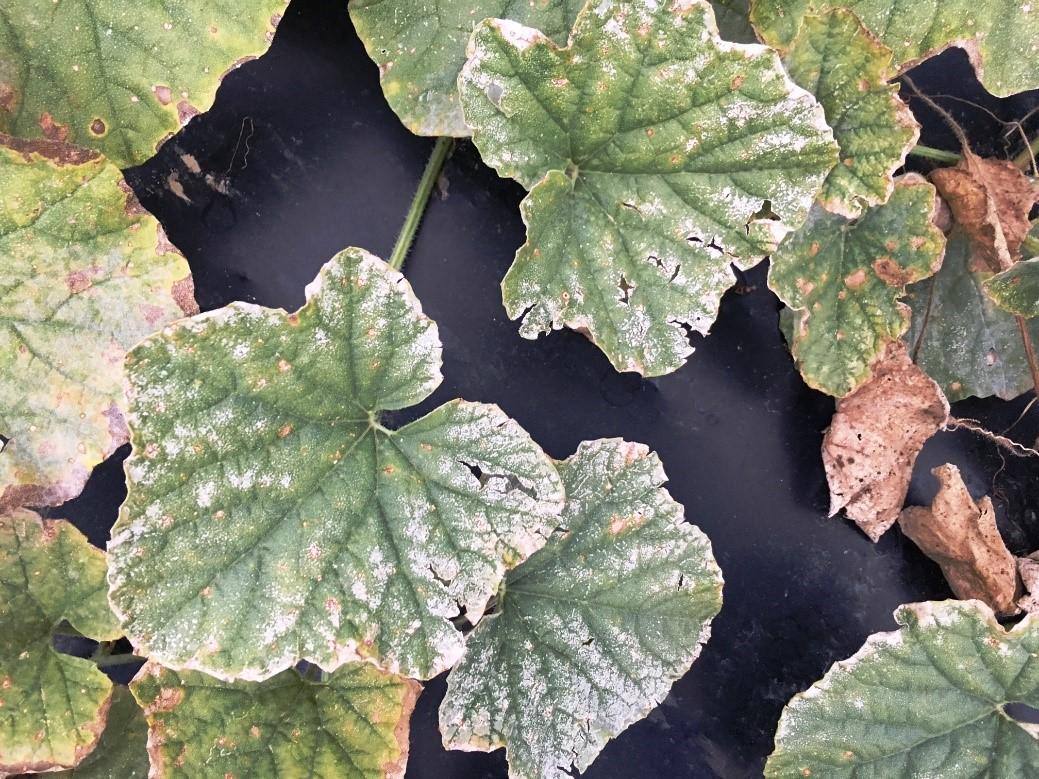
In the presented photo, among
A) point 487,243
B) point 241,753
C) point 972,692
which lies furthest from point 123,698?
point 972,692

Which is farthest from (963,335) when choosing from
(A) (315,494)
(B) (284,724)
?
(B) (284,724)

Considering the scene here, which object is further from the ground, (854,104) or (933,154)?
(854,104)

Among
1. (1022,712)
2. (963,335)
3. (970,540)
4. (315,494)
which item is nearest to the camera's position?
(315,494)

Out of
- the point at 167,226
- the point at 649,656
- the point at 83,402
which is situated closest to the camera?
the point at 83,402

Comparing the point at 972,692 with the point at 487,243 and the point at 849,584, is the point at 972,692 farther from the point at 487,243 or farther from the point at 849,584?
the point at 487,243

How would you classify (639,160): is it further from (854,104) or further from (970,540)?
(970,540)

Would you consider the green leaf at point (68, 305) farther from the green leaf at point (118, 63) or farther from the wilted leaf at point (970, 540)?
the wilted leaf at point (970, 540)

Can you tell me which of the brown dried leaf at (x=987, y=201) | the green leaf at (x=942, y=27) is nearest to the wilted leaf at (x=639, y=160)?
the green leaf at (x=942, y=27)
